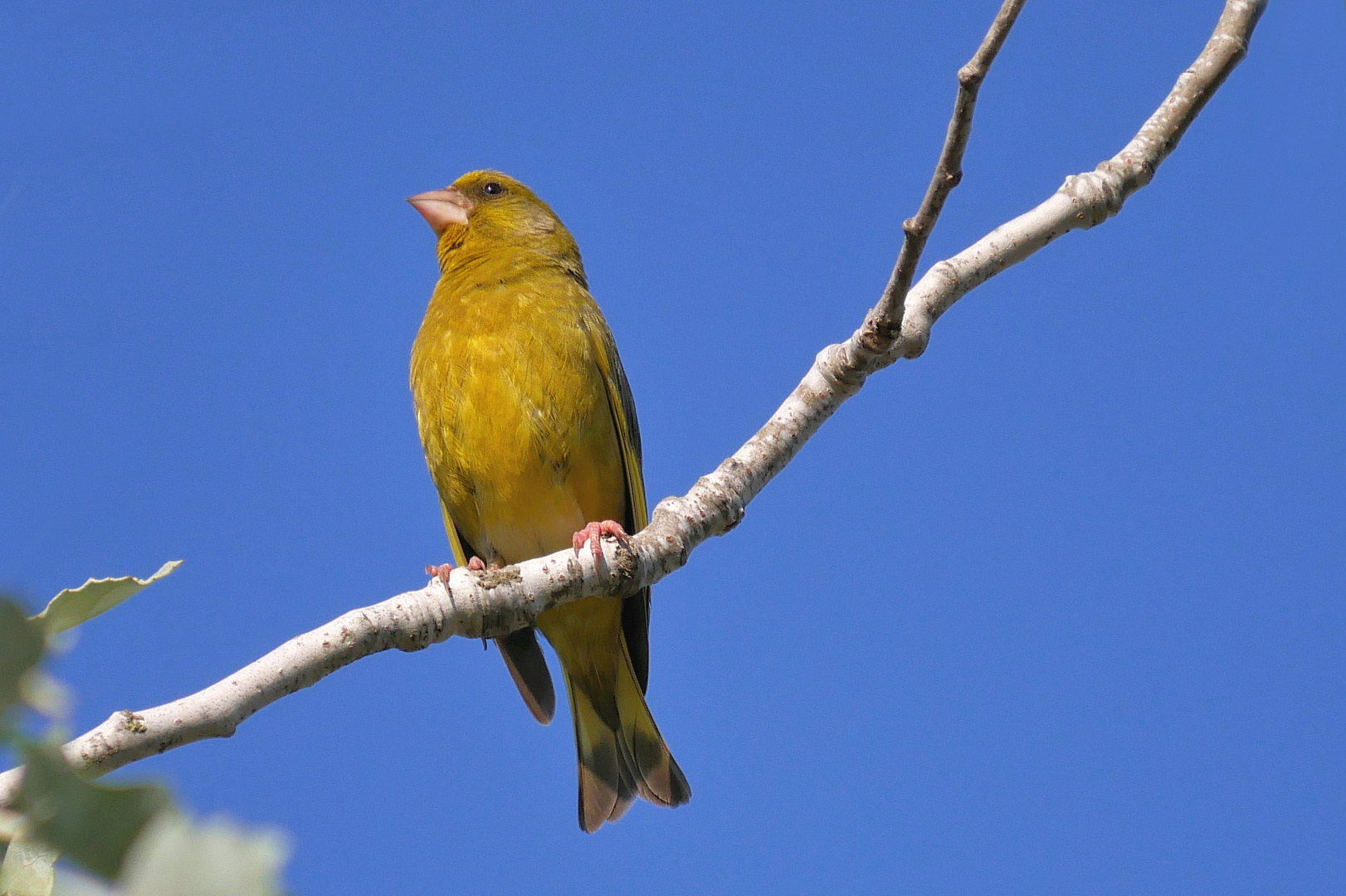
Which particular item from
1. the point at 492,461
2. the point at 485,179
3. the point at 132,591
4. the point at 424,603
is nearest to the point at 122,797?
the point at 132,591

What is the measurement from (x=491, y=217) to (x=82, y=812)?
5.34m

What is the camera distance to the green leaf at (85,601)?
1.32m

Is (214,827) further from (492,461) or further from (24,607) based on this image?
(492,461)

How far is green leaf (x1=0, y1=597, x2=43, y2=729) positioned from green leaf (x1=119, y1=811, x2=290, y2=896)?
0.75 feet

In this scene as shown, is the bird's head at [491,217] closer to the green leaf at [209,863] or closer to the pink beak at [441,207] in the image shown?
the pink beak at [441,207]

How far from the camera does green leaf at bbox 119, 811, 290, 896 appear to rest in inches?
27.0

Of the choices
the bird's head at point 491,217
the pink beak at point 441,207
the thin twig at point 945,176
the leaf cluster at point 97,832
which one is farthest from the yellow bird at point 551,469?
the leaf cluster at point 97,832

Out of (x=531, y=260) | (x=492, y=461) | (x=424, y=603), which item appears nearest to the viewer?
(x=424, y=603)

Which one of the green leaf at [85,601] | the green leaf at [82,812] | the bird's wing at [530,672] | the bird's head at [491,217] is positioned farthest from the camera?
the bird's head at [491,217]

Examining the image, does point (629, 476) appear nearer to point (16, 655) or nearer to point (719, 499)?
point (719, 499)

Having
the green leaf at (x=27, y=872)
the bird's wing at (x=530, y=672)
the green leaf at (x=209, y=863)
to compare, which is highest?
the bird's wing at (x=530, y=672)

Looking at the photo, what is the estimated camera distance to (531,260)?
17.6 feet

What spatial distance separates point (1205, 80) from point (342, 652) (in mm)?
3149

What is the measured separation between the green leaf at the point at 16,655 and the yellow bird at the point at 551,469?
11.8 feet
